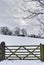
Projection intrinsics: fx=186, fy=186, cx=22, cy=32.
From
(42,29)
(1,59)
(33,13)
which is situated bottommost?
(1,59)

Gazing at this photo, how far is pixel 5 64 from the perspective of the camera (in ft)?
39.3

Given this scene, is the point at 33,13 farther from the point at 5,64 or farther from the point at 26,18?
the point at 5,64

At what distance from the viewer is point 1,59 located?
13836 mm

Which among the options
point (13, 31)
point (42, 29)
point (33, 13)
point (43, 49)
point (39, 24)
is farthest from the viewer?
point (13, 31)

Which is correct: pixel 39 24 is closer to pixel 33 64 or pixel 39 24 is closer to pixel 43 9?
pixel 43 9

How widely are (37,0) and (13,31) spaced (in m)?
46.9

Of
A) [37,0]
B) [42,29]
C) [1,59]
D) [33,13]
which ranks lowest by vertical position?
[1,59]

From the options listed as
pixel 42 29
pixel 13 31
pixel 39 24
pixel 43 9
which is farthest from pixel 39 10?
pixel 13 31

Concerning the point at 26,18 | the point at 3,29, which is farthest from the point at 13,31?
the point at 26,18

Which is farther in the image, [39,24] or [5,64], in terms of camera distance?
[39,24]

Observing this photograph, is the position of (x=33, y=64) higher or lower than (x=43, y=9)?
lower

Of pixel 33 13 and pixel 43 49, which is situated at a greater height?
pixel 33 13

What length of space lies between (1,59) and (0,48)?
0.82m

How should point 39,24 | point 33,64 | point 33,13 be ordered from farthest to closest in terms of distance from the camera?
1. point 39,24
2. point 33,13
3. point 33,64
